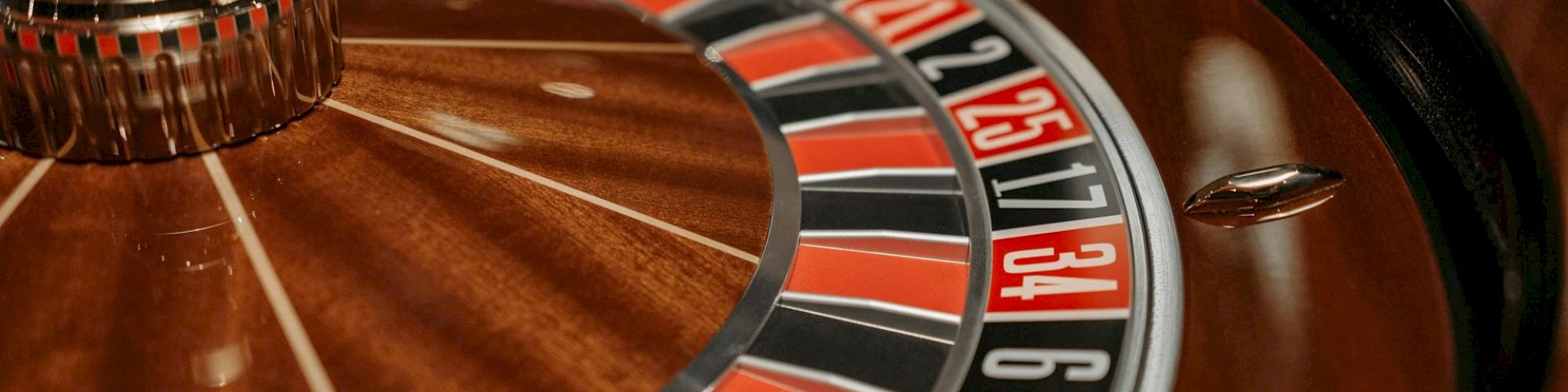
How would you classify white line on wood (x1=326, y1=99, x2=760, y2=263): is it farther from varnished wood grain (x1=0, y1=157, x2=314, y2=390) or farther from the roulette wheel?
varnished wood grain (x1=0, y1=157, x2=314, y2=390)

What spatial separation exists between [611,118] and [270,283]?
473mm

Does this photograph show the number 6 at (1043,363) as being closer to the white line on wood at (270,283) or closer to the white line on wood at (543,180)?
the white line on wood at (543,180)

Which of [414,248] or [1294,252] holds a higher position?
[1294,252]

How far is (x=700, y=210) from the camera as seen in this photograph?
1.33 metres

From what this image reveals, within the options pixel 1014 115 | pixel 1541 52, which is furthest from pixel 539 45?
pixel 1541 52

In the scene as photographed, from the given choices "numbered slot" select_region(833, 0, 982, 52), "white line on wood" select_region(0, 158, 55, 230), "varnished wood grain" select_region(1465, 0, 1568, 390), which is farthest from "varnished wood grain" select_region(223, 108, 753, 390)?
"varnished wood grain" select_region(1465, 0, 1568, 390)

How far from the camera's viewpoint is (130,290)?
1132 mm

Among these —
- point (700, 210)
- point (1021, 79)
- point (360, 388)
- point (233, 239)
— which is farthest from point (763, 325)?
point (1021, 79)

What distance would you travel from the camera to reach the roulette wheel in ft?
3.56

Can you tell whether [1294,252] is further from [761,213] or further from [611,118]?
[611,118]

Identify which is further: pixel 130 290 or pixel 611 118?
pixel 611 118

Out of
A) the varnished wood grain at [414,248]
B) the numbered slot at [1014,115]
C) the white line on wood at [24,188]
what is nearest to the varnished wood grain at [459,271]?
the varnished wood grain at [414,248]

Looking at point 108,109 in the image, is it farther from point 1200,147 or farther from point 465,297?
point 1200,147

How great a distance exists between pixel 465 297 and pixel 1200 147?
2.59 ft
